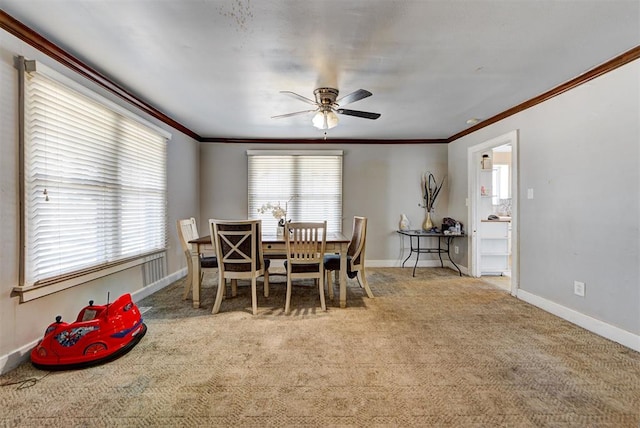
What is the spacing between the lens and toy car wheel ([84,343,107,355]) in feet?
6.58

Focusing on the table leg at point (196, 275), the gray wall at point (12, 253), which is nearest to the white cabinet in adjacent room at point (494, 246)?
the table leg at point (196, 275)

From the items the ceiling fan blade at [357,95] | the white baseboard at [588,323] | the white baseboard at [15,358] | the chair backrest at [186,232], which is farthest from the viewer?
the chair backrest at [186,232]

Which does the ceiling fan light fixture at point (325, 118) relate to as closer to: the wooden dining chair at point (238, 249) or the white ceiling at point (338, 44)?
the white ceiling at point (338, 44)

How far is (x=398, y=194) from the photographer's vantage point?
5.41 metres

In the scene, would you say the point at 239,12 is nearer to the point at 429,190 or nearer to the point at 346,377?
the point at 346,377

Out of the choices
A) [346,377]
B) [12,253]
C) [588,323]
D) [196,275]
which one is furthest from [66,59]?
[588,323]

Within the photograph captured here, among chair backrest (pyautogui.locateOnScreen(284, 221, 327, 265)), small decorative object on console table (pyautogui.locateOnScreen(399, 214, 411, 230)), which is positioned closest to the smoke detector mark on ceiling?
chair backrest (pyautogui.locateOnScreen(284, 221, 327, 265))

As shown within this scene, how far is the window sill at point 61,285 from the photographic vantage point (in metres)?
1.99

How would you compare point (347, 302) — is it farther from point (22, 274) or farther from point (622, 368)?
point (22, 274)

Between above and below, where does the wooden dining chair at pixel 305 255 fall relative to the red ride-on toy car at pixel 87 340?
above

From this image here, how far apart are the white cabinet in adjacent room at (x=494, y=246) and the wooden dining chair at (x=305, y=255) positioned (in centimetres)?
297

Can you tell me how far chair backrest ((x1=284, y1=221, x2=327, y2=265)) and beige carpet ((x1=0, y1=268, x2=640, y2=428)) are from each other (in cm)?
58

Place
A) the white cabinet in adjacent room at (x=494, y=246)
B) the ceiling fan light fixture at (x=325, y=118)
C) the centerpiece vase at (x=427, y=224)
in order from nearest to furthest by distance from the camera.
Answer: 1. the ceiling fan light fixture at (x=325, y=118)
2. the white cabinet in adjacent room at (x=494, y=246)
3. the centerpiece vase at (x=427, y=224)

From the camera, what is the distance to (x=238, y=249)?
9.68ft
